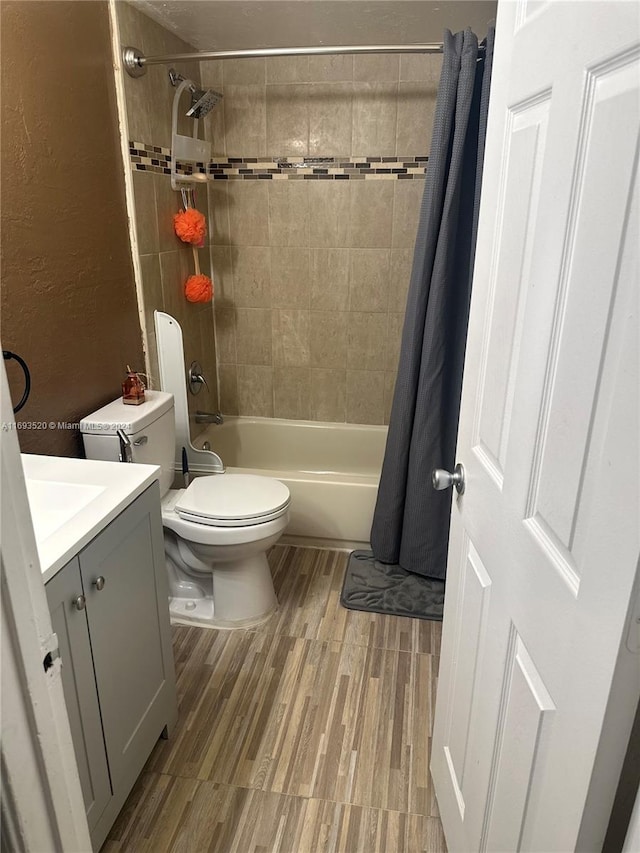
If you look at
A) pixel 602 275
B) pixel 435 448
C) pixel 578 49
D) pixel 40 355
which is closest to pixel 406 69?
pixel 435 448

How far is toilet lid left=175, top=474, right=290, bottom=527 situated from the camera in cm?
203

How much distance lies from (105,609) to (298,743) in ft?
2.56

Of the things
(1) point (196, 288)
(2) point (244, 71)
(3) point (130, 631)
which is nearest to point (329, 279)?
(1) point (196, 288)

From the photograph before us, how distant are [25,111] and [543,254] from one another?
4.78ft

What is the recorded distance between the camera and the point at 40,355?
5.54ft

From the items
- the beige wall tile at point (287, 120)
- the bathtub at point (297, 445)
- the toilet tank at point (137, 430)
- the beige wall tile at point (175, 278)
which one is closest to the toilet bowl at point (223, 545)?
the toilet tank at point (137, 430)

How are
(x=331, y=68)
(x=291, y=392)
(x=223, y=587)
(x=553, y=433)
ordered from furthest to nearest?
(x=291, y=392) < (x=331, y=68) < (x=223, y=587) < (x=553, y=433)

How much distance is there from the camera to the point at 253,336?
10.3ft

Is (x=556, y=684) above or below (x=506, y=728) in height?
above

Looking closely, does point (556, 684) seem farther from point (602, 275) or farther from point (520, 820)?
A: point (602, 275)

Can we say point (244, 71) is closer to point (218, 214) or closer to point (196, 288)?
point (218, 214)

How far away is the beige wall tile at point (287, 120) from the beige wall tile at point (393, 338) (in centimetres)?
90

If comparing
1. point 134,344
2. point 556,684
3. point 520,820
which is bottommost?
point 520,820

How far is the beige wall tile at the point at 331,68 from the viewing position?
8.68 feet
